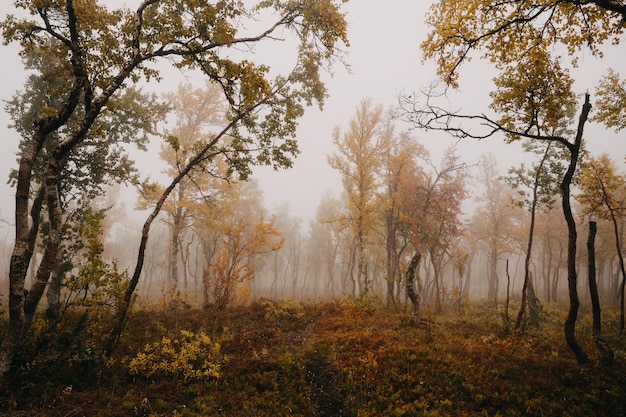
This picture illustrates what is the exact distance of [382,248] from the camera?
100 ft

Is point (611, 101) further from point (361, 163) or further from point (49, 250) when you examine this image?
point (49, 250)

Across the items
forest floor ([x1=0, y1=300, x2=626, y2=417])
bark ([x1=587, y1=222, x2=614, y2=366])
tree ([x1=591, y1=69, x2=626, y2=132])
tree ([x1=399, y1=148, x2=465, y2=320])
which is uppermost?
tree ([x1=591, y1=69, x2=626, y2=132])

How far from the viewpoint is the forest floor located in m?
6.39

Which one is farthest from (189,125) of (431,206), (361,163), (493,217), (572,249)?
(493,217)

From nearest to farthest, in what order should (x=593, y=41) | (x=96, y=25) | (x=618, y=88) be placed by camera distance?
(x=593, y=41), (x=96, y=25), (x=618, y=88)

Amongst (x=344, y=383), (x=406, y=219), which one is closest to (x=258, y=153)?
(x=344, y=383)

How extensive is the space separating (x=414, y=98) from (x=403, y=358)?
7.35 metres

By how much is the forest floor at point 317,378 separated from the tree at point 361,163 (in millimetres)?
8708

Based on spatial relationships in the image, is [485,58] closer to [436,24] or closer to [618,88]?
[436,24]

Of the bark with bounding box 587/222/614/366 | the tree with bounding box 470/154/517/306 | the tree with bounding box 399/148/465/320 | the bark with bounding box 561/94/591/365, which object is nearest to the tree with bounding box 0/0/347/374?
the bark with bounding box 561/94/591/365

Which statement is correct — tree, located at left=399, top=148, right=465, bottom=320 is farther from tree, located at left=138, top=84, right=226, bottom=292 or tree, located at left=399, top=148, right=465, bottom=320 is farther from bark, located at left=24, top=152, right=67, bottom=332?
bark, located at left=24, top=152, right=67, bottom=332

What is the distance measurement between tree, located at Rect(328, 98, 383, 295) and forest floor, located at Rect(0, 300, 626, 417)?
8.71 metres

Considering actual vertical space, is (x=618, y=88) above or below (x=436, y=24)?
above

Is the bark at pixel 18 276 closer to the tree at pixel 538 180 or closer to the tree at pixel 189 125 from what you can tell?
the tree at pixel 189 125
